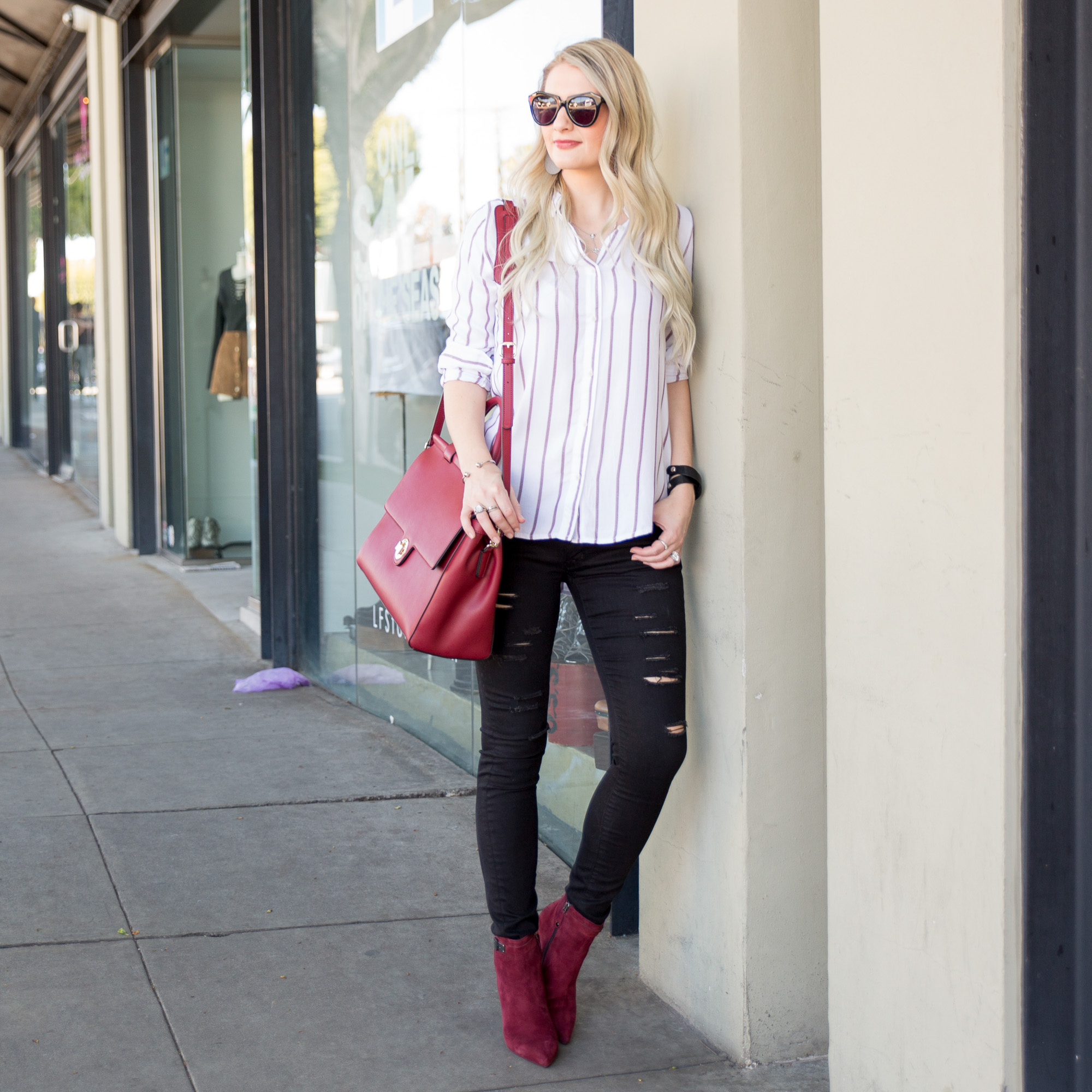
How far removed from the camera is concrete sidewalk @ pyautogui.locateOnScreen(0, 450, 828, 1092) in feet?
8.65

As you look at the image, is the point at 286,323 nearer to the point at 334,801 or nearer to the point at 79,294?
the point at 334,801

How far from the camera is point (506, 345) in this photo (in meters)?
2.55

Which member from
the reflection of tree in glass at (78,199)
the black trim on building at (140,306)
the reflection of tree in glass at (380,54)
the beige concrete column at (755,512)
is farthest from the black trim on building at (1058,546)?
the reflection of tree in glass at (78,199)

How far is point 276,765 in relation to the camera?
15.2 ft

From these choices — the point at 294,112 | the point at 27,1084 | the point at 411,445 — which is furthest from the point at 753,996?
the point at 294,112

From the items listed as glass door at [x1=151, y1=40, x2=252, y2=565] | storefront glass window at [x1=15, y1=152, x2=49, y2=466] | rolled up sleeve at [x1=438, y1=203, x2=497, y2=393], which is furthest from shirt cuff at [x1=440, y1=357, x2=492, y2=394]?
storefront glass window at [x1=15, y1=152, x2=49, y2=466]

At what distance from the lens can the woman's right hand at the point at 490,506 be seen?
2443 mm

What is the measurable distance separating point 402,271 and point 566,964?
298 cm

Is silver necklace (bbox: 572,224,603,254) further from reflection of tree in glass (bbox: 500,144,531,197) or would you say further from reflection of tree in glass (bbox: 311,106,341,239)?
reflection of tree in glass (bbox: 311,106,341,239)

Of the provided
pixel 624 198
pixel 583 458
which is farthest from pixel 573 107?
pixel 583 458

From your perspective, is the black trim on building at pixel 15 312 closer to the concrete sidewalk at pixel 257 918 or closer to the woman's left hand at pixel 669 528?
the concrete sidewalk at pixel 257 918

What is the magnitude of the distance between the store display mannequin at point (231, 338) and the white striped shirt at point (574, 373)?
6.96m

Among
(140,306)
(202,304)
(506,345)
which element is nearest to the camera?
(506,345)

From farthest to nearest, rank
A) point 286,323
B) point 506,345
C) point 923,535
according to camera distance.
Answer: point 286,323 < point 506,345 < point 923,535
